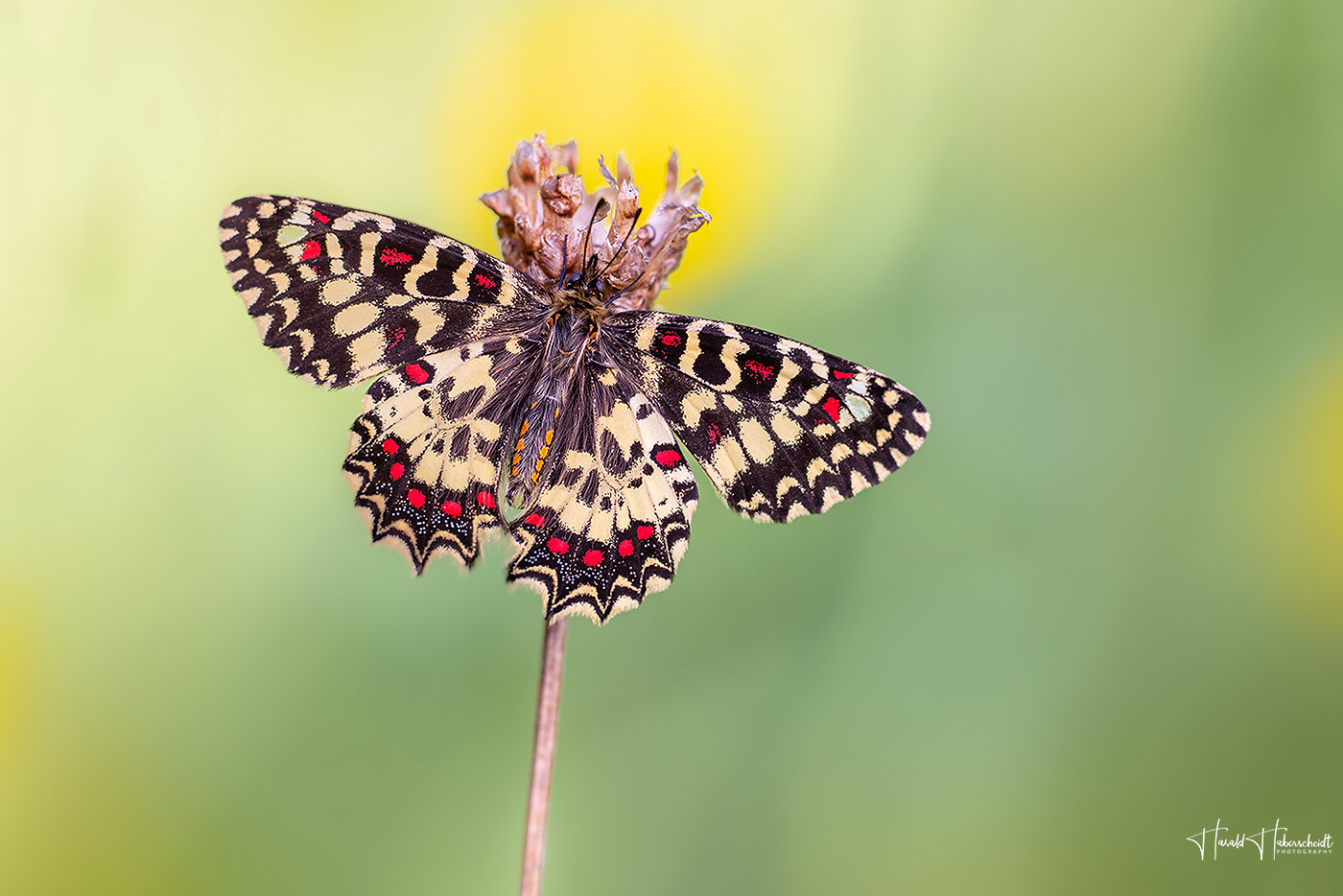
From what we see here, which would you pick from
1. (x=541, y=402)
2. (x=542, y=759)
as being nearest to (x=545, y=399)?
(x=541, y=402)

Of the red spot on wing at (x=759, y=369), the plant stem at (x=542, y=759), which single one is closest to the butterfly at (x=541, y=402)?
the red spot on wing at (x=759, y=369)

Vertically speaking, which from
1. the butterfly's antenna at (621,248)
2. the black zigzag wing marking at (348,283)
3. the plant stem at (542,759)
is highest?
the butterfly's antenna at (621,248)

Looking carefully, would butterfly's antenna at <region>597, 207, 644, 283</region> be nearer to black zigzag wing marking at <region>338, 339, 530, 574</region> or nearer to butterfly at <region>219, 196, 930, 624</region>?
butterfly at <region>219, 196, 930, 624</region>

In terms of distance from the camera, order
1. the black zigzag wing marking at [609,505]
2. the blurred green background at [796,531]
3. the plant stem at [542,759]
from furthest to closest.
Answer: the blurred green background at [796,531] → the black zigzag wing marking at [609,505] → the plant stem at [542,759]

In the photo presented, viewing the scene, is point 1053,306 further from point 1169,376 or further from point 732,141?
point 732,141

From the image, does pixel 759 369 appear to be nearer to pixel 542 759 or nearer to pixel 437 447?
pixel 437 447

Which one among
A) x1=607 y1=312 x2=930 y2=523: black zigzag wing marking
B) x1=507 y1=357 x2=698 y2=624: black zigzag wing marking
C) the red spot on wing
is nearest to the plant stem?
x1=507 y1=357 x2=698 y2=624: black zigzag wing marking

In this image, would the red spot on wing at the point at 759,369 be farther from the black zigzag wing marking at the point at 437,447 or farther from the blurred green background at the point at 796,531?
the blurred green background at the point at 796,531
